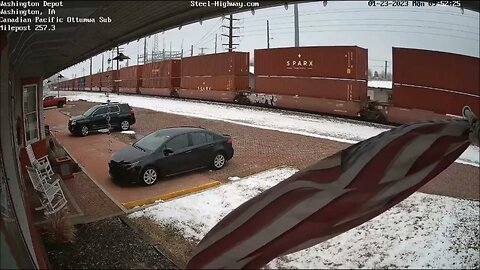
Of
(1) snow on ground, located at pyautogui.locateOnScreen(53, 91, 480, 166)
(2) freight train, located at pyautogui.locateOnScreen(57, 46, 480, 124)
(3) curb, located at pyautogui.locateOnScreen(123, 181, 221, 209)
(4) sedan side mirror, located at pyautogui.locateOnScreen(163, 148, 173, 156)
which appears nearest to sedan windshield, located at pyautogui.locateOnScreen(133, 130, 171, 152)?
(4) sedan side mirror, located at pyautogui.locateOnScreen(163, 148, 173, 156)

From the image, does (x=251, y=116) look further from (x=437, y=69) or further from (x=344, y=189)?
(x=344, y=189)

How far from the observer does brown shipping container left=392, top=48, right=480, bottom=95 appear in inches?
75.7

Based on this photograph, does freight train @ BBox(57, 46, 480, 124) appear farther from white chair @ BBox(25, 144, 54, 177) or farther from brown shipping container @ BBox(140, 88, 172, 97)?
white chair @ BBox(25, 144, 54, 177)

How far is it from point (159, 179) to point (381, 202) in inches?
64.4

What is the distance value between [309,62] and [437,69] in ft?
6.39

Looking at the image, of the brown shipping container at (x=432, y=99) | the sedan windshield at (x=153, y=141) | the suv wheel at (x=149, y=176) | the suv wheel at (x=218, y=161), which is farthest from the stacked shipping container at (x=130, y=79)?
the brown shipping container at (x=432, y=99)

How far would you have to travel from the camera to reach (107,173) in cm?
273

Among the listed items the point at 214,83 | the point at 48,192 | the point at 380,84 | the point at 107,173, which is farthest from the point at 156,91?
the point at 380,84

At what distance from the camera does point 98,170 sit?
277cm

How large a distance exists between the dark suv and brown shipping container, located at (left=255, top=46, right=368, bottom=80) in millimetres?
1683

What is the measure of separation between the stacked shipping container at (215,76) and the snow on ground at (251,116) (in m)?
0.13

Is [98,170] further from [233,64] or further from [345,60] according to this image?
[345,60]

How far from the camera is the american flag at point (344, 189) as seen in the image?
3.57 feet

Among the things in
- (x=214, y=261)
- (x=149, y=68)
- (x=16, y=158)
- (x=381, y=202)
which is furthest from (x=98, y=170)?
(x=381, y=202)
